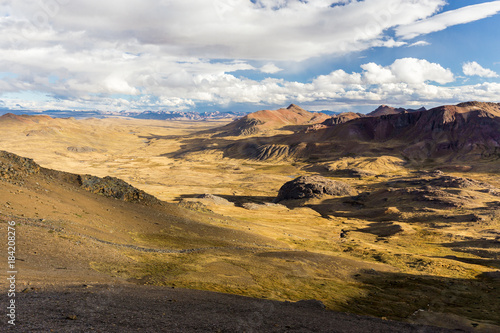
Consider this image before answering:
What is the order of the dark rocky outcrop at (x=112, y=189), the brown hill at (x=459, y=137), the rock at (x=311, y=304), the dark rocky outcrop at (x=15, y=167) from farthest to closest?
the brown hill at (x=459, y=137), the dark rocky outcrop at (x=112, y=189), the dark rocky outcrop at (x=15, y=167), the rock at (x=311, y=304)

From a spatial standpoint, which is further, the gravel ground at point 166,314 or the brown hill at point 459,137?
the brown hill at point 459,137

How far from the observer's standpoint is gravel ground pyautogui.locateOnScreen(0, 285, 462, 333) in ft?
43.9

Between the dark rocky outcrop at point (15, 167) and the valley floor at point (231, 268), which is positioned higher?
the dark rocky outcrop at point (15, 167)

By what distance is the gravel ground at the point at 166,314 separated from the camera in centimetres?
1339

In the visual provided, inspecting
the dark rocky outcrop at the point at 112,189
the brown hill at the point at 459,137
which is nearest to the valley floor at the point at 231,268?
the dark rocky outcrop at the point at 112,189

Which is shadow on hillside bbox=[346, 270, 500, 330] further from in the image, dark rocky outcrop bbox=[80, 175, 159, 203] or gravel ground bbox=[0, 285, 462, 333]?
dark rocky outcrop bbox=[80, 175, 159, 203]

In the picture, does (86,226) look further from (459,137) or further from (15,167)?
(459,137)

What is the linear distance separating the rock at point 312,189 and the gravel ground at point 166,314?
73.6 metres

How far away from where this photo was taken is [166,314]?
15812 millimetres

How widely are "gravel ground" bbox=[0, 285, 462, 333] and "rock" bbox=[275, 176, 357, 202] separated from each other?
241 ft

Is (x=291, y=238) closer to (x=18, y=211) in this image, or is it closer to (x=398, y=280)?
(x=398, y=280)

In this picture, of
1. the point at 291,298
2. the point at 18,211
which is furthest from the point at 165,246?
the point at 291,298

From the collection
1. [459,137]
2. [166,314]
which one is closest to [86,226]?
[166,314]

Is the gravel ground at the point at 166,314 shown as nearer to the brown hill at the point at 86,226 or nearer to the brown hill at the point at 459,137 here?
the brown hill at the point at 86,226
